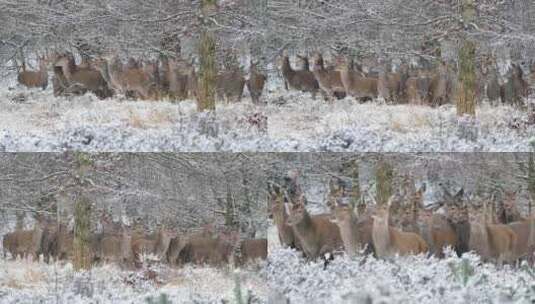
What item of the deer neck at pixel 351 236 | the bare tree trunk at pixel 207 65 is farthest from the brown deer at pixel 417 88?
the bare tree trunk at pixel 207 65

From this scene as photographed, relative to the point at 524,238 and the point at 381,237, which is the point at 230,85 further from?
the point at 524,238

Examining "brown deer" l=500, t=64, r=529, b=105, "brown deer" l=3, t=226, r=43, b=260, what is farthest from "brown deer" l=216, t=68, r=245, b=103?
"brown deer" l=500, t=64, r=529, b=105

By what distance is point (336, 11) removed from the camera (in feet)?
16.6

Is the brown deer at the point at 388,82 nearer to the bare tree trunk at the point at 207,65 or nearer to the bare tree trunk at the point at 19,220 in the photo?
the bare tree trunk at the point at 207,65

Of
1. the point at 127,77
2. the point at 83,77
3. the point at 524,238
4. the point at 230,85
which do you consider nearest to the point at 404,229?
the point at 524,238

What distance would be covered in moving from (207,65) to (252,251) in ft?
3.03

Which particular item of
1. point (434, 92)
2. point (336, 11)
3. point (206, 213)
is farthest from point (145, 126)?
point (434, 92)

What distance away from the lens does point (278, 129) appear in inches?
Answer: 198

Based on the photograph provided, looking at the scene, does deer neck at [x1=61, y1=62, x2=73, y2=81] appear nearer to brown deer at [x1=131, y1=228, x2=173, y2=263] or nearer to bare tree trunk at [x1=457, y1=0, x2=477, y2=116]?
brown deer at [x1=131, y1=228, x2=173, y2=263]

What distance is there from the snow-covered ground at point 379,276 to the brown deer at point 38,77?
1.39 m

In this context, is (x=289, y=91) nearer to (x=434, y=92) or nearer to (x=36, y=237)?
(x=434, y=92)

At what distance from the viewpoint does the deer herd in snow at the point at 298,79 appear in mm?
5027

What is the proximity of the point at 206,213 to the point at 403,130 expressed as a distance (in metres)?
1.03

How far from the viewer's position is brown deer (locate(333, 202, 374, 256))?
5.01m
